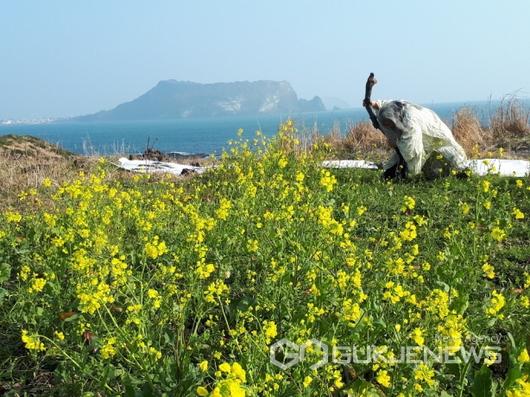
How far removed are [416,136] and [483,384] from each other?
6.22 m

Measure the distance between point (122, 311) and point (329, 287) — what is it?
3.85 ft

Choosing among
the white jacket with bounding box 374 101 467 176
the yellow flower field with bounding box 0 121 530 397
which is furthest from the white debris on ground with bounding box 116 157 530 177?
the yellow flower field with bounding box 0 121 530 397

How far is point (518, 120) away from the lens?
42.8 feet

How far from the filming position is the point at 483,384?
213 centimetres

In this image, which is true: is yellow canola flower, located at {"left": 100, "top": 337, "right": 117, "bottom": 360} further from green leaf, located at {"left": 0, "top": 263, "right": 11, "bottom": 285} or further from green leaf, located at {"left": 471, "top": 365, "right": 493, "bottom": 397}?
green leaf, located at {"left": 0, "top": 263, "right": 11, "bottom": 285}

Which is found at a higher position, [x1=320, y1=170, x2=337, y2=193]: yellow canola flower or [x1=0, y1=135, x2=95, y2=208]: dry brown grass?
[x1=320, y1=170, x2=337, y2=193]: yellow canola flower

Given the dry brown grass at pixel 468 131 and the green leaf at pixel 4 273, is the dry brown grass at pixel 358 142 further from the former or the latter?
the green leaf at pixel 4 273

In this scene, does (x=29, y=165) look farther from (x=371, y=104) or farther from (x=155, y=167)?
(x=371, y=104)

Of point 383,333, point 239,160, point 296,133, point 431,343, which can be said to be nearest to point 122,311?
point 383,333

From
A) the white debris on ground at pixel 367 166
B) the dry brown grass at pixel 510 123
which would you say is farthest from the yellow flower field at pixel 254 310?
the dry brown grass at pixel 510 123

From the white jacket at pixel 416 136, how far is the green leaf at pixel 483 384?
597 centimetres

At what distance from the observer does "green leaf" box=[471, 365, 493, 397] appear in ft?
6.95

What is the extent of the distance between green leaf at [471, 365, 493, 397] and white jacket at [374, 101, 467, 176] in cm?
597

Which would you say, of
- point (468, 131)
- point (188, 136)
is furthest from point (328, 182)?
point (188, 136)
